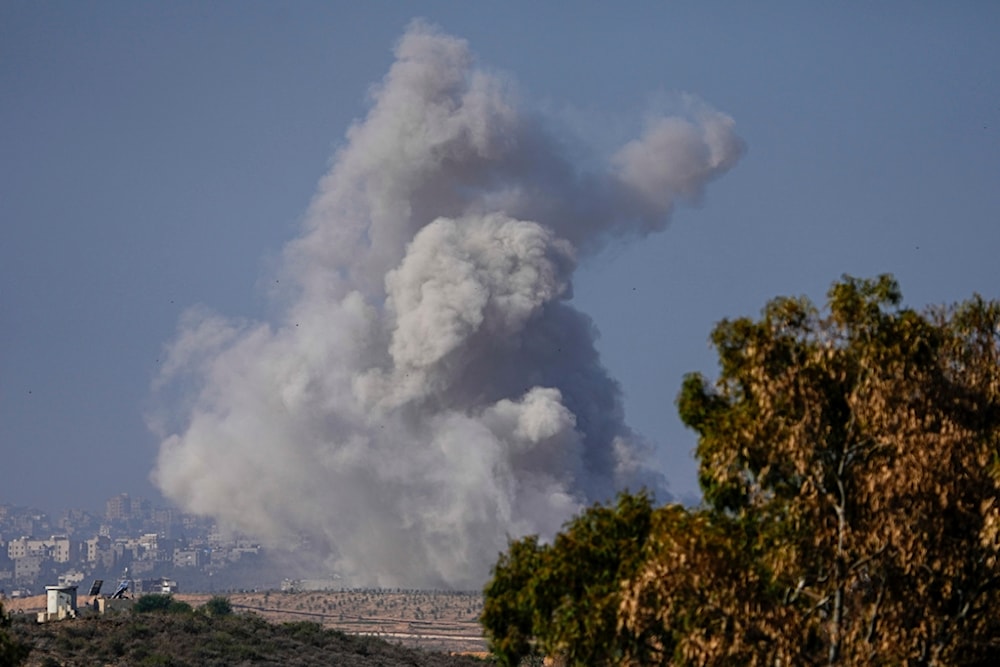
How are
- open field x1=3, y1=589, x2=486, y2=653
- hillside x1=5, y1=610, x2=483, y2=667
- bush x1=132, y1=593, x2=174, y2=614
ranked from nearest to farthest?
1. hillside x1=5, y1=610, x2=483, y2=667
2. bush x1=132, y1=593, x2=174, y2=614
3. open field x1=3, y1=589, x2=486, y2=653

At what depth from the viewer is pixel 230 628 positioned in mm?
60938

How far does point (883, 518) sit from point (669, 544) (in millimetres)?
2733

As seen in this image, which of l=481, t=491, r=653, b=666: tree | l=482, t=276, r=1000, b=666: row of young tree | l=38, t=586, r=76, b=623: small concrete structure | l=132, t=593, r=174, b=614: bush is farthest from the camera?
l=132, t=593, r=174, b=614: bush

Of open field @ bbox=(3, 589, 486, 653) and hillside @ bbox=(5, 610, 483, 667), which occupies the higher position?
open field @ bbox=(3, 589, 486, 653)

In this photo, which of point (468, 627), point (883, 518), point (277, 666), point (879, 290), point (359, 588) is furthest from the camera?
point (359, 588)

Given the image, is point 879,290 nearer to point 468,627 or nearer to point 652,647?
point 652,647

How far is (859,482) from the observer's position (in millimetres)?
22141

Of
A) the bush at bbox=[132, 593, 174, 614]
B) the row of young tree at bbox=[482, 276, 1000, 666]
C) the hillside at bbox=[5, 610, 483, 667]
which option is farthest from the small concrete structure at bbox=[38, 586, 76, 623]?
the row of young tree at bbox=[482, 276, 1000, 666]

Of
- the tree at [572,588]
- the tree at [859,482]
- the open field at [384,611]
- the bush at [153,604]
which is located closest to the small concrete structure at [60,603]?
the bush at [153,604]

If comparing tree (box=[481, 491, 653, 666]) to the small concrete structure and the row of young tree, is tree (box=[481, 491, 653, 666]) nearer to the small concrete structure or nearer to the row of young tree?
the row of young tree

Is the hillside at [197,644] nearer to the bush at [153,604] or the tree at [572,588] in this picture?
the bush at [153,604]

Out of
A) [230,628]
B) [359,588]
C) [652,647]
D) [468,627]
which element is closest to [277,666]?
[230,628]

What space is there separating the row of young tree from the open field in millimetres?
65110

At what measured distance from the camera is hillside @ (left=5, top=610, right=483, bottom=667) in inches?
2037
